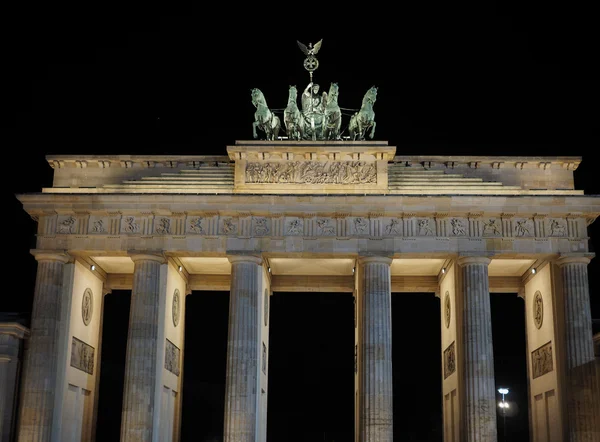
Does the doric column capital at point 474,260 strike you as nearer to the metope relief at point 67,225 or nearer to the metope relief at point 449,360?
the metope relief at point 449,360

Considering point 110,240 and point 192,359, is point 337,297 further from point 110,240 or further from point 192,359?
point 110,240

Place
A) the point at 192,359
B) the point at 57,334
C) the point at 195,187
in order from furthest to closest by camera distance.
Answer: the point at 192,359
the point at 195,187
the point at 57,334

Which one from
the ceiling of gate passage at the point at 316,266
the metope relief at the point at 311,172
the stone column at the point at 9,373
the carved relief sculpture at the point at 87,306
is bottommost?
the stone column at the point at 9,373

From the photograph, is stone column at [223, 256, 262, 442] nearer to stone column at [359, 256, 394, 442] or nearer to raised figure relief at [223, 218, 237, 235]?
raised figure relief at [223, 218, 237, 235]

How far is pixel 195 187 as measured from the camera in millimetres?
39312

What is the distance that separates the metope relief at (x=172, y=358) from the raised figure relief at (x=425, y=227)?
1409 centimetres

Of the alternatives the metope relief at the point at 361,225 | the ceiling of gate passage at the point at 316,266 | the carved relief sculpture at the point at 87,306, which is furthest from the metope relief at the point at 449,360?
the carved relief sculpture at the point at 87,306

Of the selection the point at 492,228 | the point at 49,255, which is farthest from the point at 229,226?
the point at 492,228

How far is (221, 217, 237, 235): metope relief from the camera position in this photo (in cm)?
3784

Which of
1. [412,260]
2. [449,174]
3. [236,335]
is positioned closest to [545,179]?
[449,174]

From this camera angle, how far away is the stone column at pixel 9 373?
36.0 metres

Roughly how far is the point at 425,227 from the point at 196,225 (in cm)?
1104

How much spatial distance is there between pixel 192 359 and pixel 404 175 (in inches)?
1045

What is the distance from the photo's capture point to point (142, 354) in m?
36.3
